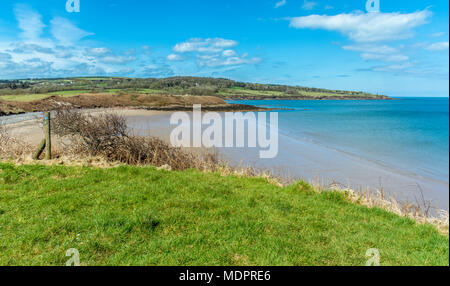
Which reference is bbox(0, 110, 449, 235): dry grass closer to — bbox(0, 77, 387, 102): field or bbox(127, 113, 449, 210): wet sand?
bbox(127, 113, 449, 210): wet sand

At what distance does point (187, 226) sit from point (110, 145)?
24.3 feet

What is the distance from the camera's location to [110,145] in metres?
11.1

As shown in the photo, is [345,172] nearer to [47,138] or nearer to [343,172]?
[343,172]

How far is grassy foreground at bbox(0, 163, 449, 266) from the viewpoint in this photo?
4.21 m

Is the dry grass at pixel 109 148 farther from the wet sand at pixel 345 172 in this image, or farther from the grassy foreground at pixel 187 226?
the grassy foreground at pixel 187 226

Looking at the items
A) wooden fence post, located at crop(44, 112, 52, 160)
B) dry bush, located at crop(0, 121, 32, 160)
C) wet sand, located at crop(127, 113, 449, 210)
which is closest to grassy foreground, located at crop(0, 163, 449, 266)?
wooden fence post, located at crop(44, 112, 52, 160)


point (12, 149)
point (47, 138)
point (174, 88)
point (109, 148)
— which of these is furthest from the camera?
point (174, 88)

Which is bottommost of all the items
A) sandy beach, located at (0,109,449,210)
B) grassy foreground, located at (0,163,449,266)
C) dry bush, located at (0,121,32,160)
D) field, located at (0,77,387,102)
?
sandy beach, located at (0,109,449,210)

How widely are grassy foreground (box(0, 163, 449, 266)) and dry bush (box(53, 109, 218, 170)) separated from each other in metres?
3.21

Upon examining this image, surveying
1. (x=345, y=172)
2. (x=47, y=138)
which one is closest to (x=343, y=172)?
(x=345, y=172)

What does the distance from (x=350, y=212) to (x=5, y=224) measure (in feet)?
23.9
